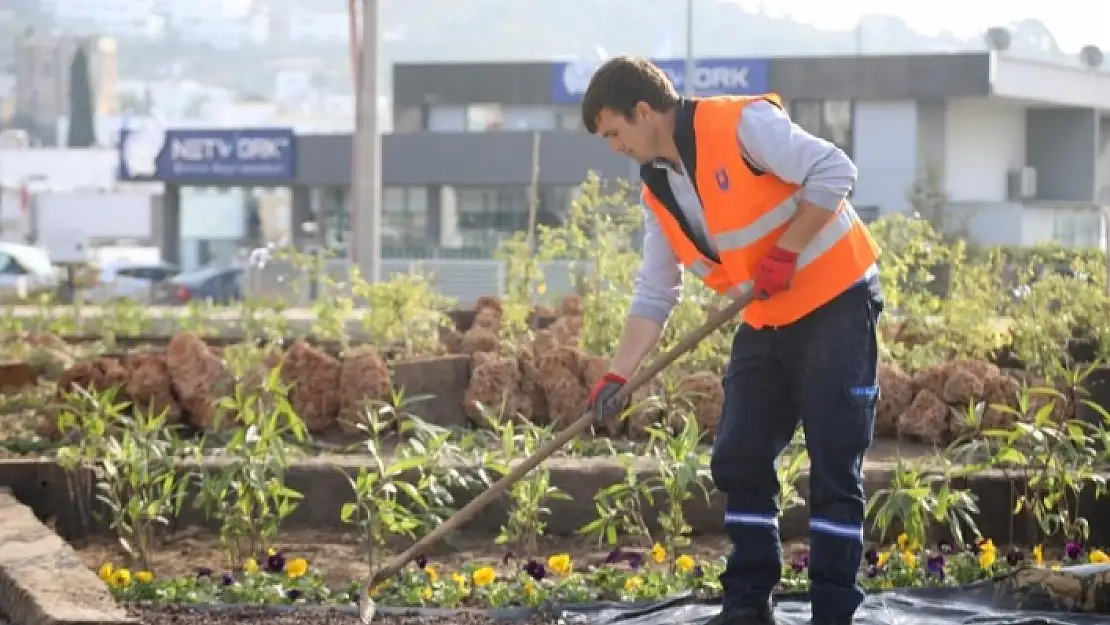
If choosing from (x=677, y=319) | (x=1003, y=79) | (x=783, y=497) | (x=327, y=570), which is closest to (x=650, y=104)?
(x=783, y=497)

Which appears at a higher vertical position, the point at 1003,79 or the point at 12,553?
the point at 1003,79

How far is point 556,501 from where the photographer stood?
600 centimetres

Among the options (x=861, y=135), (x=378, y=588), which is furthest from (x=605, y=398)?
(x=861, y=135)

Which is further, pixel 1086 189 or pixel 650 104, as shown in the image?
pixel 1086 189

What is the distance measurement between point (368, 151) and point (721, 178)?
65.2 ft

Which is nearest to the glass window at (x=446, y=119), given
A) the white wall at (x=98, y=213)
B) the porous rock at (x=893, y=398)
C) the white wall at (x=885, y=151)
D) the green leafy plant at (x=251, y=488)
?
the white wall at (x=885, y=151)

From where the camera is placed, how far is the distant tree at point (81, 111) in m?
96.1

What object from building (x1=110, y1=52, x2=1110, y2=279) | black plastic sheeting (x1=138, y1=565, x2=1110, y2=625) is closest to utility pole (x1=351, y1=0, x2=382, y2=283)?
building (x1=110, y1=52, x2=1110, y2=279)

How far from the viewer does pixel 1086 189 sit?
45.2 metres

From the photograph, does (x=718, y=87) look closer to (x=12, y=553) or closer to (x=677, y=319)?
(x=677, y=319)

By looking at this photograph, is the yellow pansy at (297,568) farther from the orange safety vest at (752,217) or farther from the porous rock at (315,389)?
the porous rock at (315,389)

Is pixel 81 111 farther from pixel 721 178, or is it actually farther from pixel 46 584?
pixel 721 178

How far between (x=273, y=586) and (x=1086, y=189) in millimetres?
42922

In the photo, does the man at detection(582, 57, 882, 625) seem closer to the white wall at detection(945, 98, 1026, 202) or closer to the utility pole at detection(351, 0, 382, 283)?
the utility pole at detection(351, 0, 382, 283)
